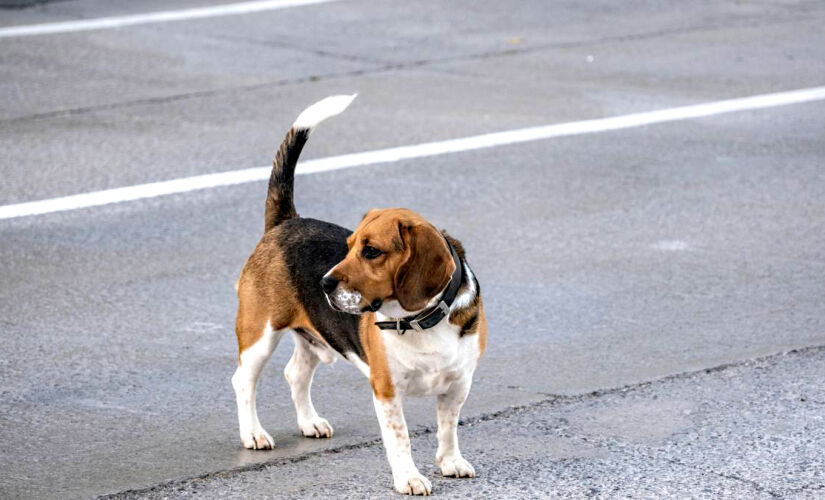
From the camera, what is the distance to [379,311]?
16.0 ft

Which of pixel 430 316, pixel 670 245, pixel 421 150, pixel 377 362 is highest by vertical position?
pixel 430 316

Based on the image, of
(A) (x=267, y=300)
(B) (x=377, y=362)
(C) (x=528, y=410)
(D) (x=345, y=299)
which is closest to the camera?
(D) (x=345, y=299)

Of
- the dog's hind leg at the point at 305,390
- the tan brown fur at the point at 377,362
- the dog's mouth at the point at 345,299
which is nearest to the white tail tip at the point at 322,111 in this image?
the dog's hind leg at the point at 305,390

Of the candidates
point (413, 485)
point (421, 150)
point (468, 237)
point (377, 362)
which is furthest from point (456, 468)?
point (421, 150)

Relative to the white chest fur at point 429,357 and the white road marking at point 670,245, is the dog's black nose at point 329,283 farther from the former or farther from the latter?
the white road marking at point 670,245

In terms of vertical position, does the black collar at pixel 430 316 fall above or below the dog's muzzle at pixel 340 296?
below

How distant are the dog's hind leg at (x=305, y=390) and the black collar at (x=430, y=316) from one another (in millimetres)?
972

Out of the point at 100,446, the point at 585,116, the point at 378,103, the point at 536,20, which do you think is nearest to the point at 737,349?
the point at 100,446

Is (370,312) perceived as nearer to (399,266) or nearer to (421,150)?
(399,266)

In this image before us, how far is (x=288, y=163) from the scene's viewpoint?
5.92 m

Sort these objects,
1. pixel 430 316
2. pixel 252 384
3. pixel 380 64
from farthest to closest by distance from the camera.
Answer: pixel 380 64, pixel 252 384, pixel 430 316

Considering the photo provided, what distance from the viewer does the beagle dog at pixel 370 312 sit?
478cm

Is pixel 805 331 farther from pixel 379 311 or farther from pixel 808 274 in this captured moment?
pixel 379 311

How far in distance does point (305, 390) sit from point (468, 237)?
3.19m
